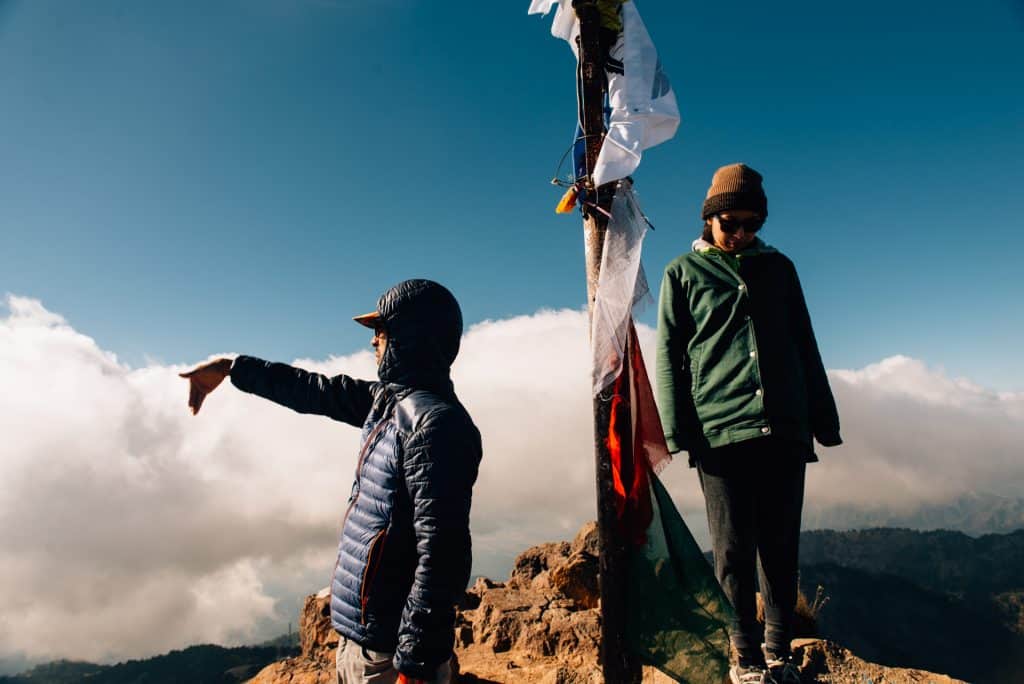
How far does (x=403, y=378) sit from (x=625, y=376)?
5.20ft

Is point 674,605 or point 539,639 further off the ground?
point 674,605

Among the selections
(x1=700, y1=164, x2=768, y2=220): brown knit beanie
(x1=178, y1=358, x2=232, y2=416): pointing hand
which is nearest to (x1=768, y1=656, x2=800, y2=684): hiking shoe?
(x1=700, y1=164, x2=768, y2=220): brown knit beanie

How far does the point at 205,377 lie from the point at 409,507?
175 centimetres

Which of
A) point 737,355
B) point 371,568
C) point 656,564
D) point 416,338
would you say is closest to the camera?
point 371,568

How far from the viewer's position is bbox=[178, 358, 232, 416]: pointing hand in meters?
3.34

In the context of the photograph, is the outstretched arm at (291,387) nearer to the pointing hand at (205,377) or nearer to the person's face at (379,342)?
the pointing hand at (205,377)

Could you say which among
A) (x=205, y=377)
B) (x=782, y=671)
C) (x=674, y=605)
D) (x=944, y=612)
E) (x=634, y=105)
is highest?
(x=634, y=105)

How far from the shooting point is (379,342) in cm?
294

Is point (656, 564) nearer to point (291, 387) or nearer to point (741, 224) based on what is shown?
point (741, 224)

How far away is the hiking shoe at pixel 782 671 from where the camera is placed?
323cm

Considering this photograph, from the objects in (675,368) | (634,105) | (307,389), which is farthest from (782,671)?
(634,105)

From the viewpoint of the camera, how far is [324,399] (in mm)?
3318

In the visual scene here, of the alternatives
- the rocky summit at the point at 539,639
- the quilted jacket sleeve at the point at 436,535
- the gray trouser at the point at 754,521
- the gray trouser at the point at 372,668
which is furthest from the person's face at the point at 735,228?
the rocky summit at the point at 539,639

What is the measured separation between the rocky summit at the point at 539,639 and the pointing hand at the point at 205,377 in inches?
54.5
